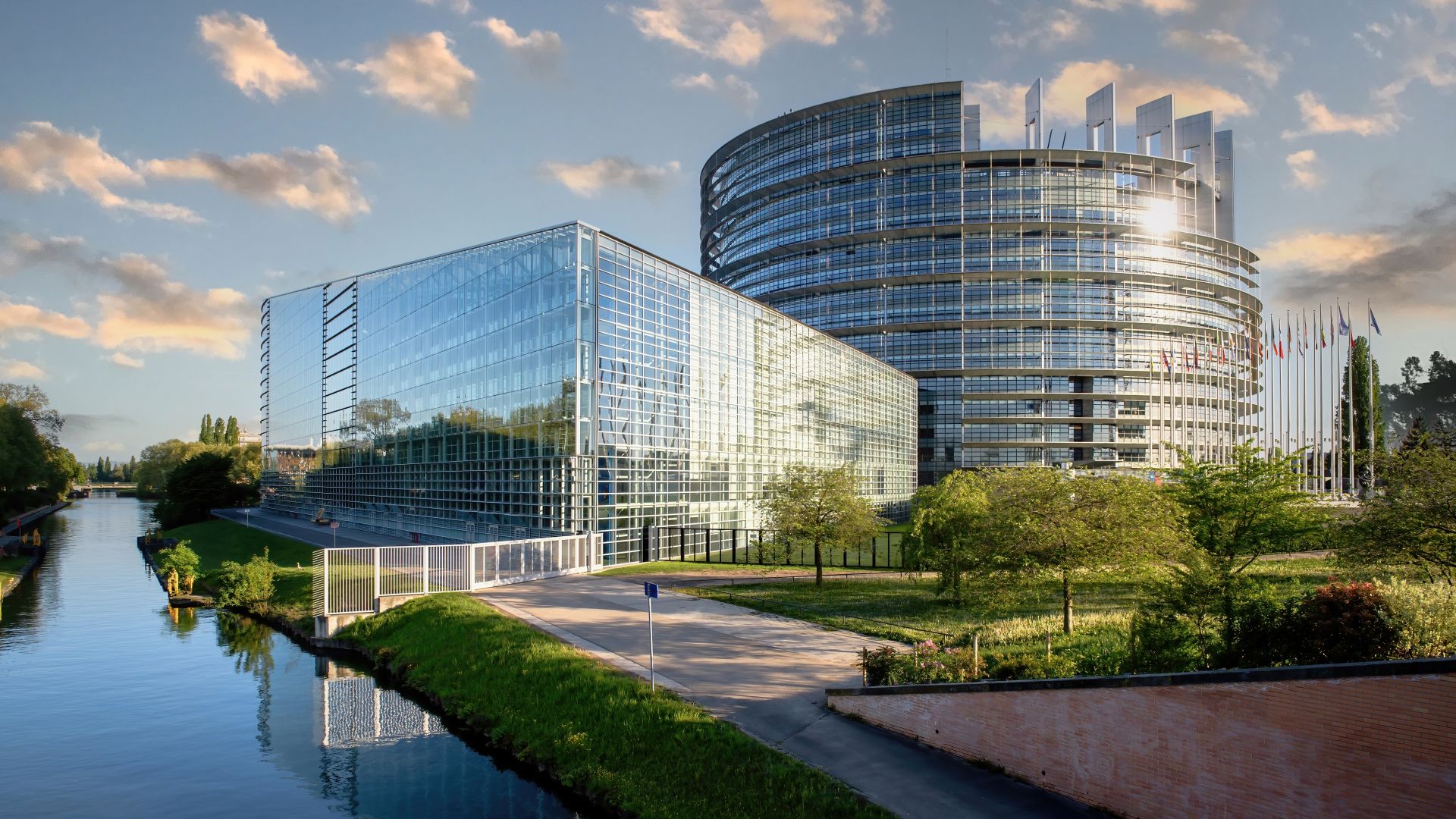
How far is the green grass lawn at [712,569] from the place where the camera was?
115 feet

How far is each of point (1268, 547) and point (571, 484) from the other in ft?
Result: 87.9

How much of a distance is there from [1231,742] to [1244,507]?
46.7ft

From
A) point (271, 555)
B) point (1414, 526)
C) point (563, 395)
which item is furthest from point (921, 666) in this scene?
point (271, 555)

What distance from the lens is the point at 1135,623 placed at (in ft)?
47.9

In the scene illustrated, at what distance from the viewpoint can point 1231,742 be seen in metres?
9.91

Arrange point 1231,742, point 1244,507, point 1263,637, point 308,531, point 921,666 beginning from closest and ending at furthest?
1. point 1231,742
2. point 1263,637
3. point 921,666
4. point 1244,507
5. point 308,531

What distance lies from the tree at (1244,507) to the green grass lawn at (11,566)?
54047 millimetres

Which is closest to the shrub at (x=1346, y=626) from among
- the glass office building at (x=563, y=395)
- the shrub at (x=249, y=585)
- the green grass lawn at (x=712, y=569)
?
the green grass lawn at (x=712, y=569)

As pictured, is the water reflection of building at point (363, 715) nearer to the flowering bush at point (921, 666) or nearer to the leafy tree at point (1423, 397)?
the flowering bush at point (921, 666)

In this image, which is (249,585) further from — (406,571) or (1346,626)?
(1346,626)

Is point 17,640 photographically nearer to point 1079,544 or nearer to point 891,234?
point 1079,544

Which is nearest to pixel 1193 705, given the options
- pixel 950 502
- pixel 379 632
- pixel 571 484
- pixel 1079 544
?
pixel 1079 544

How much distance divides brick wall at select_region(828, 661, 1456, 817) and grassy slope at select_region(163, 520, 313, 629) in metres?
26.6

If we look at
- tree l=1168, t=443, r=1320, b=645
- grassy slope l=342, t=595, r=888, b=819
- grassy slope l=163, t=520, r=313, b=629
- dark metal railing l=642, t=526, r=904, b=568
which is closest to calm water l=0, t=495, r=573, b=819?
grassy slope l=342, t=595, r=888, b=819
